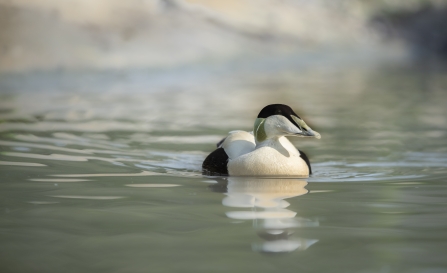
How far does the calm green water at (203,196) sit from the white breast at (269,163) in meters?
0.15

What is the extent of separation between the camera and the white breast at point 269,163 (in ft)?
19.5

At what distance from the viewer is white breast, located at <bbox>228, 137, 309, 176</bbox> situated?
594 cm

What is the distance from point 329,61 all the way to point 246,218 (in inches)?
912

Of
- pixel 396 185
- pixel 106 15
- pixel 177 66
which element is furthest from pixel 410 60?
pixel 396 185

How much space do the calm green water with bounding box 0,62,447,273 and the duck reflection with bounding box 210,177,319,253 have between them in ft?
0.03

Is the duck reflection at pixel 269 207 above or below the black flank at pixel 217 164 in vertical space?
below

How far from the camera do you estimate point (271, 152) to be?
19.7 feet

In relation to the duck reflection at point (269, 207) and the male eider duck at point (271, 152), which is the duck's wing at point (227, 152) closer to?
the male eider duck at point (271, 152)

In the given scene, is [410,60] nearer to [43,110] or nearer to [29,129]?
[43,110]

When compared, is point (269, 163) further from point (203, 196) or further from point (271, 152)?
point (203, 196)

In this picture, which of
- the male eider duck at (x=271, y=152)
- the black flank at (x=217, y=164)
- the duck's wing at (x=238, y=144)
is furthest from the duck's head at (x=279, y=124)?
the black flank at (x=217, y=164)

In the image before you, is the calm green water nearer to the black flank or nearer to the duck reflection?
the duck reflection

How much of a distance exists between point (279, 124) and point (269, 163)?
0.30 meters

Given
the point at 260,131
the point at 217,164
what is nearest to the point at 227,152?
the point at 217,164
